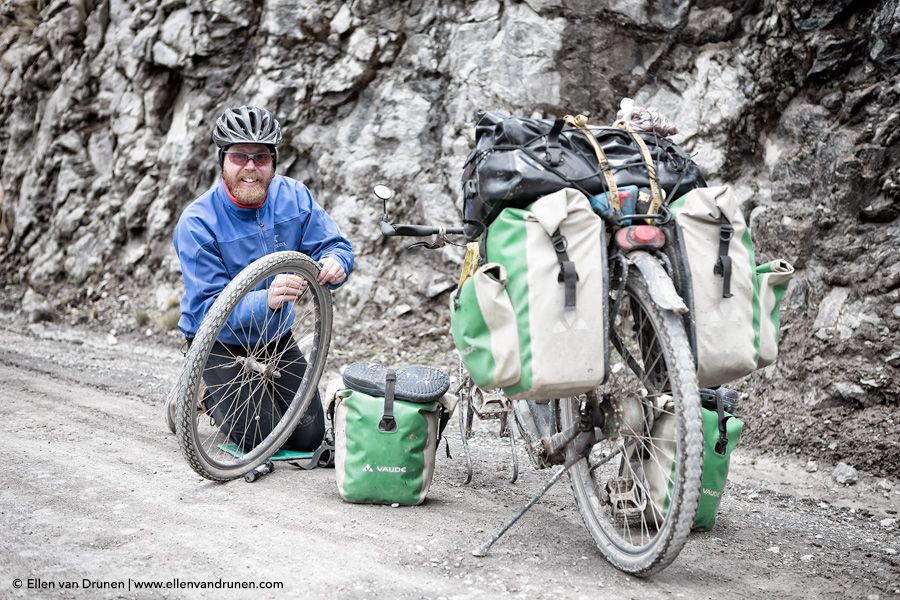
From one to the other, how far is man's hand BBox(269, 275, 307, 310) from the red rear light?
1956 mm

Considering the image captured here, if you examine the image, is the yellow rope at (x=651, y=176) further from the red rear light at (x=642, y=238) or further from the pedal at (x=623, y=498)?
the pedal at (x=623, y=498)

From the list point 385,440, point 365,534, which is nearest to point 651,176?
point 385,440

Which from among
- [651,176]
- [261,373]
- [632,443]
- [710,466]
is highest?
[651,176]

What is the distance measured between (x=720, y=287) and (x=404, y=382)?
68.2 inches

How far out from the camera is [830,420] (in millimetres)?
5207

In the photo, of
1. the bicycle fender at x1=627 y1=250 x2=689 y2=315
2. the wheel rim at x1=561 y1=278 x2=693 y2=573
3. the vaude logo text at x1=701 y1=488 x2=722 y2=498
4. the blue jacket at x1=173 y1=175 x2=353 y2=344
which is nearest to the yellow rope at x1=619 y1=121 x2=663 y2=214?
the bicycle fender at x1=627 y1=250 x2=689 y2=315

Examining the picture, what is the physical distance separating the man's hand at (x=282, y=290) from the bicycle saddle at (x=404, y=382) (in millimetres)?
532

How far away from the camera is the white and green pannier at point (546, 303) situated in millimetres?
2842

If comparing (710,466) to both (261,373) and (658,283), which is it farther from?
(261,373)

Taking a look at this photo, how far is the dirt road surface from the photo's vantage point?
293 centimetres

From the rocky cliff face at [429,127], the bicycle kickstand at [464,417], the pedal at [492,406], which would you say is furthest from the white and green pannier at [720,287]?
the rocky cliff face at [429,127]

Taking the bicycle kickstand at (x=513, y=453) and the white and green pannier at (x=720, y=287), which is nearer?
the white and green pannier at (x=720, y=287)

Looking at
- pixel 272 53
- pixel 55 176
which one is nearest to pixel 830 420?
pixel 272 53

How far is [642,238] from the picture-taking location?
3.02 meters
